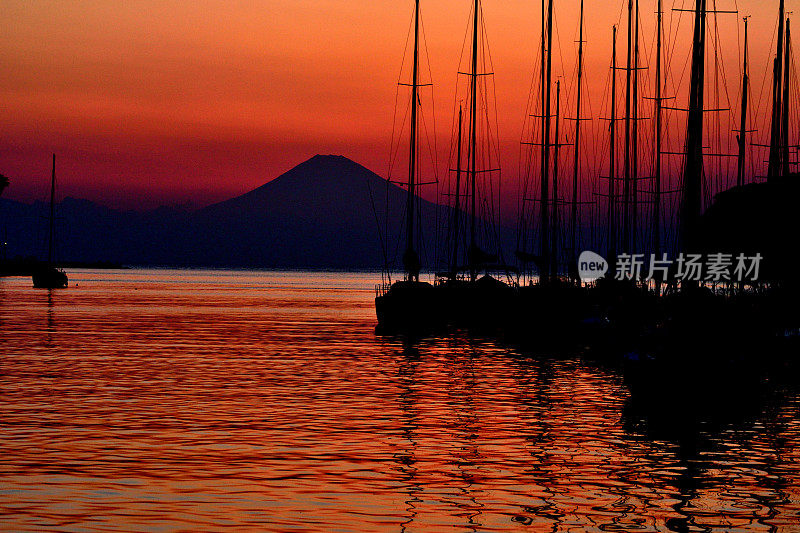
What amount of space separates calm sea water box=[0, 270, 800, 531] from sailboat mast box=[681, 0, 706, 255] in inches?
245

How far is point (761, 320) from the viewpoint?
43719mm

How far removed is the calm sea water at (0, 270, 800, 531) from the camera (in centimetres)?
1864

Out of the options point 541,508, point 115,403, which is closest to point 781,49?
point 115,403

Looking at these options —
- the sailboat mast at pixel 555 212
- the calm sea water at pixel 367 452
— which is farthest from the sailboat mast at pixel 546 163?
the calm sea water at pixel 367 452

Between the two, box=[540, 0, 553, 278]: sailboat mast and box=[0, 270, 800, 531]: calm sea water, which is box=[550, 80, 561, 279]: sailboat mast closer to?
box=[540, 0, 553, 278]: sailboat mast

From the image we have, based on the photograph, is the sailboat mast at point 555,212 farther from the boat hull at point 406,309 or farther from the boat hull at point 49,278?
the boat hull at point 49,278

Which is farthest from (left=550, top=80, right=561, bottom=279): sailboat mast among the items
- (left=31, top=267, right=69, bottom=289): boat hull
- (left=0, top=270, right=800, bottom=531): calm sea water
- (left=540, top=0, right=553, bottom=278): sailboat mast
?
(left=31, top=267, right=69, bottom=289): boat hull

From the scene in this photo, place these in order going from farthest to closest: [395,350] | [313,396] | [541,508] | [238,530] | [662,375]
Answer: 1. [395,350]
2. [313,396]
3. [662,375]
4. [541,508]
5. [238,530]

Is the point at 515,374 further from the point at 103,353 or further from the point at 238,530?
the point at 238,530

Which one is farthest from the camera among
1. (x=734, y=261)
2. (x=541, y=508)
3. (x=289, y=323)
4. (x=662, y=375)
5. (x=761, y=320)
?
(x=289, y=323)

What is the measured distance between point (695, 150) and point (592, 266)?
162ft

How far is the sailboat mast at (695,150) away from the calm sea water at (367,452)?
624 cm

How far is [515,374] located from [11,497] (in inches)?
1140

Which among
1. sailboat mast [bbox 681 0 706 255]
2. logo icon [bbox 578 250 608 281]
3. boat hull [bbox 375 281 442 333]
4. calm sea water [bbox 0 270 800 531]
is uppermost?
sailboat mast [bbox 681 0 706 255]
